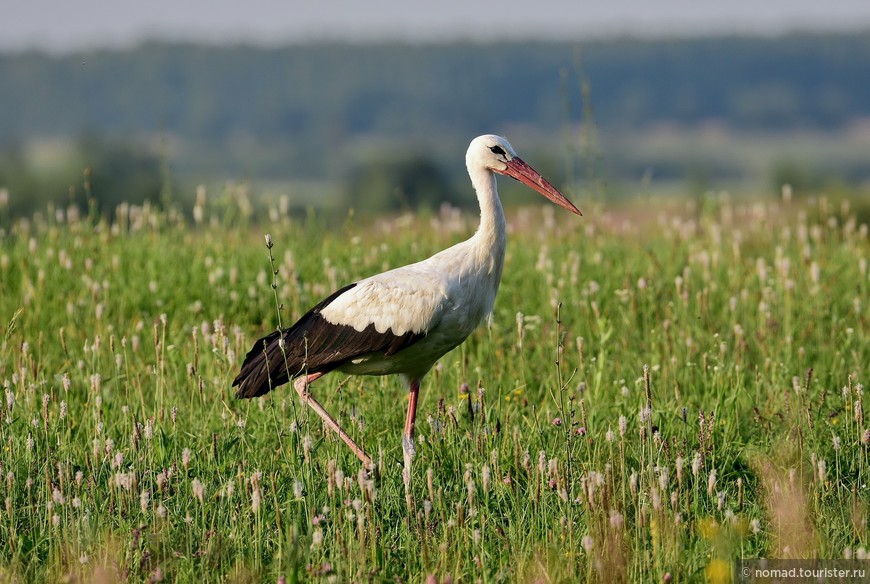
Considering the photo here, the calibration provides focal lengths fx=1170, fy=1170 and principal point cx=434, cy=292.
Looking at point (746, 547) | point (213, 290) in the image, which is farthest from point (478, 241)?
point (213, 290)

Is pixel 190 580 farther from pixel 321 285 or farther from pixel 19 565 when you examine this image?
pixel 321 285

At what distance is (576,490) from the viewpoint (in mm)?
4867

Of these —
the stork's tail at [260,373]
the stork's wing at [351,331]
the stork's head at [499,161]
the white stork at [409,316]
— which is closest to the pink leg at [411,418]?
the white stork at [409,316]

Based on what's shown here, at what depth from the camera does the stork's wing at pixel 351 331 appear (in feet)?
18.6

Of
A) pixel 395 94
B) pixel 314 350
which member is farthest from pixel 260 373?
pixel 395 94

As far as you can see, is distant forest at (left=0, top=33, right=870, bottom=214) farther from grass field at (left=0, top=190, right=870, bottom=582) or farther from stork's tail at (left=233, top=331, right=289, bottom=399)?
stork's tail at (left=233, top=331, right=289, bottom=399)

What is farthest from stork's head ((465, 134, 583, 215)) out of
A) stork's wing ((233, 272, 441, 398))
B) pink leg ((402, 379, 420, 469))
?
pink leg ((402, 379, 420, 469))

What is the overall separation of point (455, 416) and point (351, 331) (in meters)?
0.77

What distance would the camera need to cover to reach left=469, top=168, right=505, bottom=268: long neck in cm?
591

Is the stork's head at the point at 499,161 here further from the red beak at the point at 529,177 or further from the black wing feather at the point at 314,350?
the black wing feather at the point at 314,350

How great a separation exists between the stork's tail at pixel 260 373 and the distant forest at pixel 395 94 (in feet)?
379

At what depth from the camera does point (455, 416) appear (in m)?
5.43

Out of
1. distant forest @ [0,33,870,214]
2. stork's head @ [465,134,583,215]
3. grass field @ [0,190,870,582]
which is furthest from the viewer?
Result: distant forest @ [0,33,870,214]

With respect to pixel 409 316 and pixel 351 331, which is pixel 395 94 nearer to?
pixel 351 331
